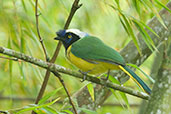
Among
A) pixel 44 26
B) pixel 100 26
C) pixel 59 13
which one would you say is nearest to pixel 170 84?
pixel 44 26

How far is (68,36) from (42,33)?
0.63 meters

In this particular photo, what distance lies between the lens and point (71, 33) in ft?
8.96

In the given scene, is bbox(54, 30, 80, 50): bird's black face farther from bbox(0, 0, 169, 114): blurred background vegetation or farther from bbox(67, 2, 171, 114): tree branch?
bbox(67, 2, 171, 114): tree branch

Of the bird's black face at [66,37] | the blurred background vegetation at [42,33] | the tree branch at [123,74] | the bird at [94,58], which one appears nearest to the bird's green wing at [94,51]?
the bird at [94,58]

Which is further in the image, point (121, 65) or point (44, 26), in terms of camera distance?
point (44, 26)

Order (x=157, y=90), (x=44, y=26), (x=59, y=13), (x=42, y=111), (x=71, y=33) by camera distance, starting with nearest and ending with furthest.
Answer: (x=157, y=90) < (x=42, y=111) < (x=71, y=33) < (x=44, y=26) < (x=59, y=13)

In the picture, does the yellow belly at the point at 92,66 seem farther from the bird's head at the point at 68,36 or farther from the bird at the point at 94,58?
the bird's head at the point at 68,36

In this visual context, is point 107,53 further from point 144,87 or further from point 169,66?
point 169,66

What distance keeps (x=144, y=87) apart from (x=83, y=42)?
25.1 inches

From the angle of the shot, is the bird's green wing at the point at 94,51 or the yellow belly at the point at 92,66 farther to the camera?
the yellow belly at the point at 92,66

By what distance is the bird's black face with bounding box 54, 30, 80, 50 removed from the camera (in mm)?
2641

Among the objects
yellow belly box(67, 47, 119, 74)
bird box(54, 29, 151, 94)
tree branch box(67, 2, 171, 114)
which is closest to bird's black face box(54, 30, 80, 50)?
bird box(54, 29, 151, 94)

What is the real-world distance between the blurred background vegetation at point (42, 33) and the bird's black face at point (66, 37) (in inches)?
7.3

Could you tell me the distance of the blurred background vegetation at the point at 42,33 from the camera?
8.74 ft
